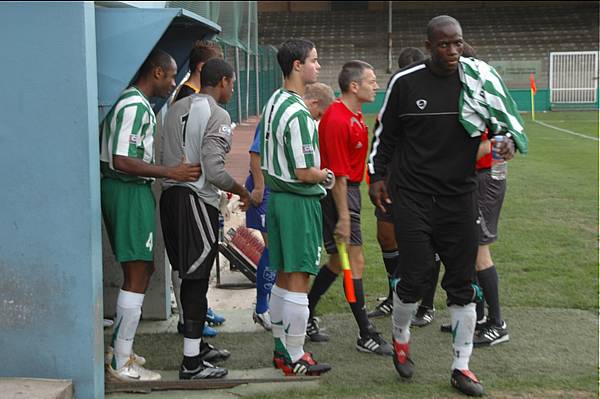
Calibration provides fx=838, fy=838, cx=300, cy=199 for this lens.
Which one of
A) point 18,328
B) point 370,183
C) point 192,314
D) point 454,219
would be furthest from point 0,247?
point 454,219

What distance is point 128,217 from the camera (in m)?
4.68

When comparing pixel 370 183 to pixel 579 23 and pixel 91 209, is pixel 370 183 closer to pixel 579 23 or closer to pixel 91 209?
pixel 91 209

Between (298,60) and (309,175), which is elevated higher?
(298,60)

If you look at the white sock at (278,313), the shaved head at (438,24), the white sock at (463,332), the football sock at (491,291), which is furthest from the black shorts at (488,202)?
the white sock at (278,313)

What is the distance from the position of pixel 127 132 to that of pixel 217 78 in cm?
71

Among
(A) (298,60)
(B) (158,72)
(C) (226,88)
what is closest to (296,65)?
(A) (298,60)

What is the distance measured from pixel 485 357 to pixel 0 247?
2.96 metres

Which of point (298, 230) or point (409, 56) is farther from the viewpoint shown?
point (409, 56)

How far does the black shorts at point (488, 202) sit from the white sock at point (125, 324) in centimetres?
232

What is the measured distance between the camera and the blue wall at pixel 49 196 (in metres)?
4.03

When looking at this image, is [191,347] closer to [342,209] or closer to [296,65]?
[342,209]

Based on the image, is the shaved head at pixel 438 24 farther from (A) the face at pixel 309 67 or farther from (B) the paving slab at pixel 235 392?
(B) the paving slab at pixel 235 392

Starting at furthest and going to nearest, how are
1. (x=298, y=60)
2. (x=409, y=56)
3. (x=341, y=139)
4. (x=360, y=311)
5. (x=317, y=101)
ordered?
(x=409, y=56) < (x=317, y=101) < (x=360, y=311) < (x=341, y=139) < (x=298, y=60)

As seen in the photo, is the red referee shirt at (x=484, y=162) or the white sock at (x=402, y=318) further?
the red referee shirt at (x=484, y=162)
